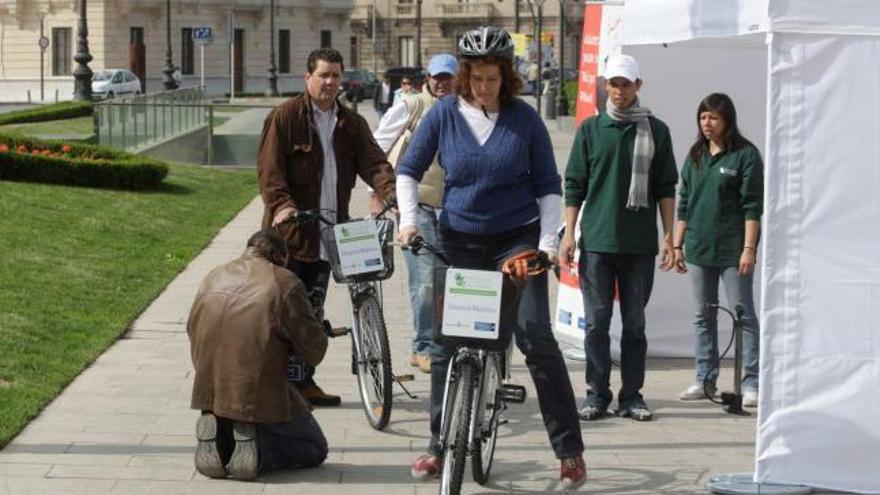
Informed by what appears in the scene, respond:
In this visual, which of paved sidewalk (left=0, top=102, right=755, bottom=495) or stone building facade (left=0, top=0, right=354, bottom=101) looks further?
stone building facade (left=0, top=0, right=354, bottom=101)

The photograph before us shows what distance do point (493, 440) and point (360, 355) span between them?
5.00 ft

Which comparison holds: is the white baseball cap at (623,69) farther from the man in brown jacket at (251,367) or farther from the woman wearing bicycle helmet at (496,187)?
the man in brown jacket at (251,367)

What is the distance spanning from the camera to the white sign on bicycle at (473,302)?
21.6 feet

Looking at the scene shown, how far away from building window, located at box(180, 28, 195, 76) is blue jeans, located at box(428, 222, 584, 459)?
267ft

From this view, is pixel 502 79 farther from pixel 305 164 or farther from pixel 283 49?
pixel 283 49

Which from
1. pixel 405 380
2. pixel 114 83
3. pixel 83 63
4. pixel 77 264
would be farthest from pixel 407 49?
pixel 405 380

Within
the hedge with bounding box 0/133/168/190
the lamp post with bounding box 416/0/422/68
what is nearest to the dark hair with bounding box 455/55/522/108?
the hedge with bounding box 0/133/168/190

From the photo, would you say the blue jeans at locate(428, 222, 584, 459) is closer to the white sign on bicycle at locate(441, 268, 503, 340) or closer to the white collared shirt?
the white sign on bicycle at locate(441, 268, 503, 340)

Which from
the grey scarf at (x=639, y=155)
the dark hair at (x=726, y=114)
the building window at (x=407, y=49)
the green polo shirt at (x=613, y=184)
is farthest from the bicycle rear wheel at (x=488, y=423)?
the building window at (x=407, y=49)

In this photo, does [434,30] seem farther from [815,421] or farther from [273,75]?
[815,421]

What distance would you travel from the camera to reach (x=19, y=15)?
3337 inches

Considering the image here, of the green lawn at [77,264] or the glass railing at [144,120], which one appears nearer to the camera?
the green lawn at [77,264]

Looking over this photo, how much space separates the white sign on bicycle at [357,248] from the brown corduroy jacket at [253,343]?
960 mm

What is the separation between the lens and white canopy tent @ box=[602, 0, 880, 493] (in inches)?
269
